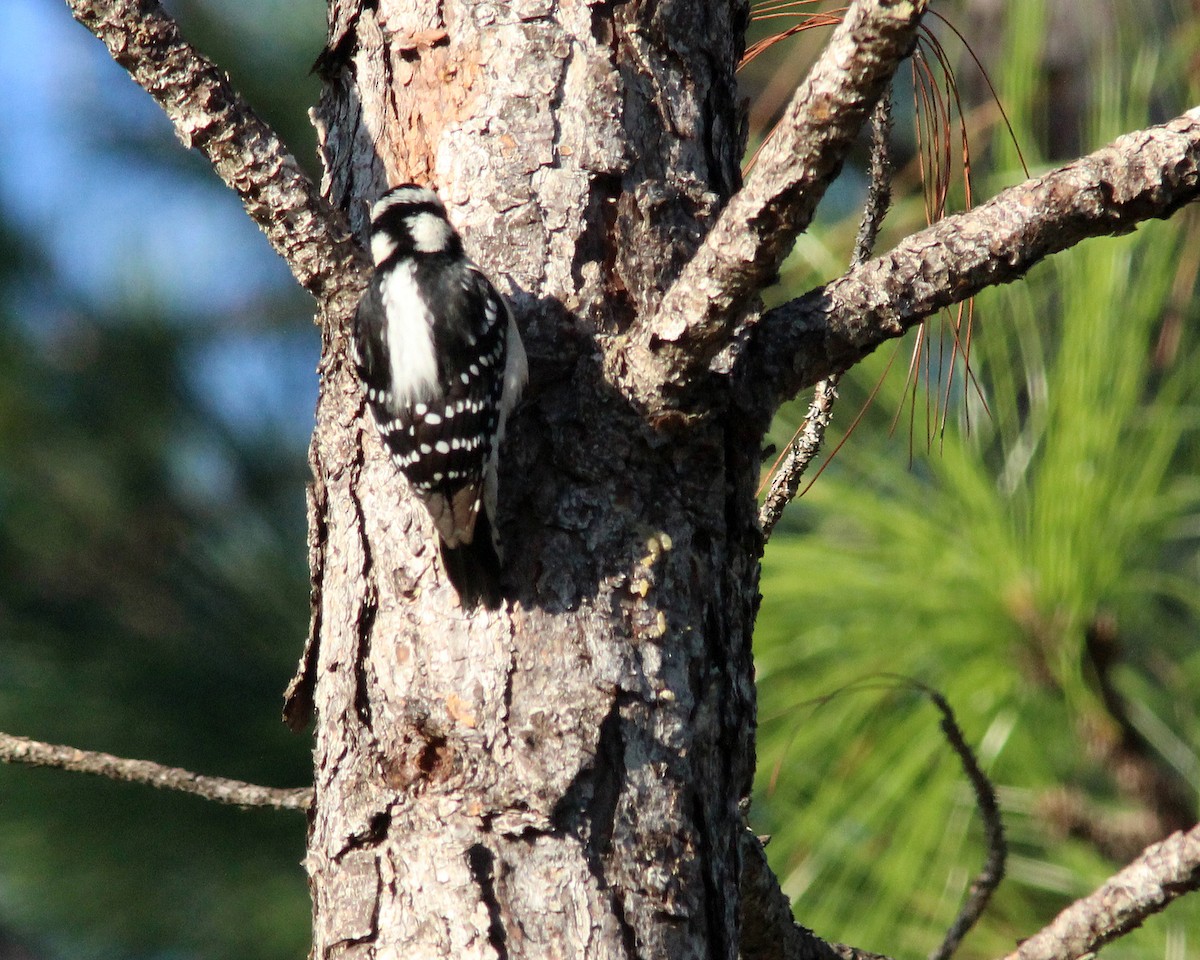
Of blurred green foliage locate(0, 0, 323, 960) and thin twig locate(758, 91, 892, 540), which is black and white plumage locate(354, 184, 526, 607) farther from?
blurred green foliage locate(0, 0, 323, 960)

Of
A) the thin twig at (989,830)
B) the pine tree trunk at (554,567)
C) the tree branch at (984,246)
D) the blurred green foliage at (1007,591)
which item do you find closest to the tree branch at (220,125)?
the pine tree trunk at (554,567)

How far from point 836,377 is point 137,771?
1.19 metres

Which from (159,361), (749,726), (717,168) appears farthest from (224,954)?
(717,168)

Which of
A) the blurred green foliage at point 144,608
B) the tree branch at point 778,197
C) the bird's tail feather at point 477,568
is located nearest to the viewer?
the tree branch at point 778,197

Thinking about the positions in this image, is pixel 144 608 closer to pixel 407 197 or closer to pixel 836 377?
pixel 407 197

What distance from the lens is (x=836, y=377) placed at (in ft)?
6.23

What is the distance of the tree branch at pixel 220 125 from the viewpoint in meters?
1.64

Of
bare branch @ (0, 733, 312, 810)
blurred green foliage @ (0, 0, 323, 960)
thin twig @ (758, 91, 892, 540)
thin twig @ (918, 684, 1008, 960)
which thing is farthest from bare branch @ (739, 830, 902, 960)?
blurred green foliage @ (0, 0, 323, 960)

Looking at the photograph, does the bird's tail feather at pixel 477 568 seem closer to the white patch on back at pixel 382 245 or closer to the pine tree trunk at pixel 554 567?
the pine tree trunk at pixel 554 567

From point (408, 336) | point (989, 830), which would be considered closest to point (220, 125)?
point (408, 336)

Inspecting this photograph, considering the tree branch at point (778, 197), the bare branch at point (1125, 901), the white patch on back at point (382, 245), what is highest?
the white patch on back at point (382, 245)

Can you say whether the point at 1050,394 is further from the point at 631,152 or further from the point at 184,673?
the point at 184,673

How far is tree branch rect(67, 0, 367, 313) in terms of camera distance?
164 cm

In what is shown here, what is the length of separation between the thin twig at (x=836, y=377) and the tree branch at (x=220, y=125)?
2.48ft
